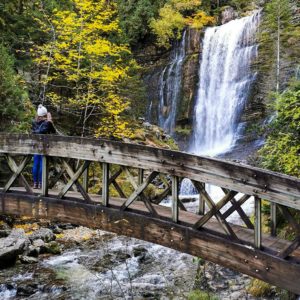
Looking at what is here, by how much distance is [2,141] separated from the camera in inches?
332

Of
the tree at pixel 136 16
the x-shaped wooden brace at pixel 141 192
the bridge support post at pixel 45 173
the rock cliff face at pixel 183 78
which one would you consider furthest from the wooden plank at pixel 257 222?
the tree at pixel 136 16

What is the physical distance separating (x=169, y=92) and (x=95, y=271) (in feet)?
75.7

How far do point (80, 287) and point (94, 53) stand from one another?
39.3 ft

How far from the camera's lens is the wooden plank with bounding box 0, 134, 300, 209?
16.6 ft

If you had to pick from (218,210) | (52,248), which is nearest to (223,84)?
(52,248)

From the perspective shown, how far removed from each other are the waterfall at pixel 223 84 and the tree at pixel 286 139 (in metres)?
18.6

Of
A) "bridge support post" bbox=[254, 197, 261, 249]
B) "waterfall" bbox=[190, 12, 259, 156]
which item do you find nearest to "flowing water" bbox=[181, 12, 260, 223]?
"waterfall" bbox=[190, 12, 259, 156]

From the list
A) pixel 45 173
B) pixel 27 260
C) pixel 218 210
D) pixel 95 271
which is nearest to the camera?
pixel 218 210

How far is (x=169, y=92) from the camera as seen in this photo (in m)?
32.9

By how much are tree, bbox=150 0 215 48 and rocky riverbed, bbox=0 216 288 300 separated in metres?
Answer: 23.5

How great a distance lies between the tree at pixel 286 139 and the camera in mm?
8320

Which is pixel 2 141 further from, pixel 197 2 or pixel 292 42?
pixel 197 2

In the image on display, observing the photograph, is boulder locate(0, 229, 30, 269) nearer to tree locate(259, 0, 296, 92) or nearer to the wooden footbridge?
the wooden footbridge

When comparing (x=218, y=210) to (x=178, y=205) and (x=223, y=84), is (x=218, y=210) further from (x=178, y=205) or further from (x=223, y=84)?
(x=223, y=84)
